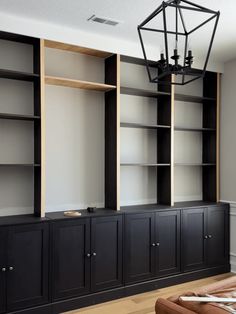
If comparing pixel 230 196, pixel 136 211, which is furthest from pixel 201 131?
pixel 136 211

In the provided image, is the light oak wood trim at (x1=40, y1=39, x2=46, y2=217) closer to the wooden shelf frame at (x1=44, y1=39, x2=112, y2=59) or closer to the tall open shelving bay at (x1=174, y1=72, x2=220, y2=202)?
the wooden shelf frame at (x1=44, y1=39, x2=112, y2=59)

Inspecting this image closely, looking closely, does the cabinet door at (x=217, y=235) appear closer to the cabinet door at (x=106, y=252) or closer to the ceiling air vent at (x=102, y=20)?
the cabinet door at (x=106, y=252)

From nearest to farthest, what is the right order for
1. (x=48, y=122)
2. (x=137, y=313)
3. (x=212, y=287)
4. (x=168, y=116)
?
(x=212, y=287) < (x=137, y=313) < (x=48, y=122) < (x=168, y=116)

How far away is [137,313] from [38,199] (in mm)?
1501

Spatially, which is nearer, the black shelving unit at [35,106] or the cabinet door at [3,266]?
the cabinet door at [3,266]

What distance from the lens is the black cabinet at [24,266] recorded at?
3.06 m

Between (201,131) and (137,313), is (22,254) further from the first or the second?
(201,131)

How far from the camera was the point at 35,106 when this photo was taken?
11.7 ft

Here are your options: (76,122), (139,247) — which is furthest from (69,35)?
(139,247)

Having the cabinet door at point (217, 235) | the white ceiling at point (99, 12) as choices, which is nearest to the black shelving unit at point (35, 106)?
the white ceiling at point (99, 12)

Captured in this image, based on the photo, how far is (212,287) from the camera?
7.40ft

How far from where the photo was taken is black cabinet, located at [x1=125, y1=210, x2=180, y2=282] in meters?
3.85

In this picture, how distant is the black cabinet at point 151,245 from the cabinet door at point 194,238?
11 cm

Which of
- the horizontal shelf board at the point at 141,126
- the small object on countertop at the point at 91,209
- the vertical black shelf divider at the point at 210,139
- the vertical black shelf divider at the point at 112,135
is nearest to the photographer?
the small object on countertop at the point at 91,209
